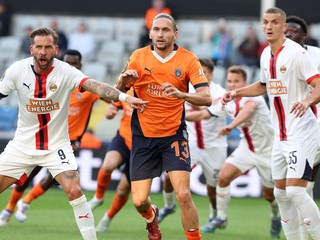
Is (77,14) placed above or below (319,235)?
above

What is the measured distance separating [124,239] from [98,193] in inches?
58.3

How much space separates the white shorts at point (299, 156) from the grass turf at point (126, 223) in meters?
2.41

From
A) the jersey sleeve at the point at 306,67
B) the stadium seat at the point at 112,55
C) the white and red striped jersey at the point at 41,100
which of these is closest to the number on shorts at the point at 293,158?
the jersey sleeve at the point at 306,67

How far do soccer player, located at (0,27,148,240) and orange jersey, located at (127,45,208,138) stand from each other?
0.65m

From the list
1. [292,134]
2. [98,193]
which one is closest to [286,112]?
[292,134]

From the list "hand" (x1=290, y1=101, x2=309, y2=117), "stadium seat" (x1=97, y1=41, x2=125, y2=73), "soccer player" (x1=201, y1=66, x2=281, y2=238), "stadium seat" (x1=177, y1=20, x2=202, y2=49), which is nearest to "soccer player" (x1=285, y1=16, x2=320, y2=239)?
"hand" (x1=290, y1=101, x2=309, y2=117)

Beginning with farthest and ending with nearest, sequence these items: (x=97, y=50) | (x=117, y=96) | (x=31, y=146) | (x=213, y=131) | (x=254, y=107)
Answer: (x=97, y=50), (x=213, y=131), (x=254, y=107), (x=31, y=146), (x=117, y=96)

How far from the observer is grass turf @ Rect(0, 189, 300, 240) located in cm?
1210

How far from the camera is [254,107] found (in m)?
12.8

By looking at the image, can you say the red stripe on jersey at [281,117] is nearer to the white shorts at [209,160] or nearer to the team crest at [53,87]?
the team crest at [53,87]

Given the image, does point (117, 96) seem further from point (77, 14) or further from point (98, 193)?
point (77, 14)

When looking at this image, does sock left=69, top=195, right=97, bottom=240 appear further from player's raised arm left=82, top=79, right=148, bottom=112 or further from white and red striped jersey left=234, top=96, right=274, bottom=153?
white and red striped jersey left=234, top=96, right=274, bottom=153

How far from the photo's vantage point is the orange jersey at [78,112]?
509 inches

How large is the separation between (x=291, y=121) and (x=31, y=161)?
2.71 meters
